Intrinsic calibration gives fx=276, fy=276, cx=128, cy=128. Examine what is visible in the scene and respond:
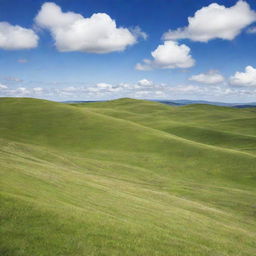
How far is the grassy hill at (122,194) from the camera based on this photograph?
16.8m

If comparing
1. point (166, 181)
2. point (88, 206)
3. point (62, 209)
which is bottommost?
point (166, 181)

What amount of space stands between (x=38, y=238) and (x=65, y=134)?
269ft

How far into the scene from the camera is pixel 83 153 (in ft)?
255

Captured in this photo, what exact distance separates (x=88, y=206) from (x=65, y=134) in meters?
72.2

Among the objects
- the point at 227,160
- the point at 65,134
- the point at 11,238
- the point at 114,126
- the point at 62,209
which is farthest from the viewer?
the point at 114,126

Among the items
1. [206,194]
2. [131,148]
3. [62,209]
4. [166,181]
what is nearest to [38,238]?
[62,209]

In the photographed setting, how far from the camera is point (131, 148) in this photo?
84.6 m

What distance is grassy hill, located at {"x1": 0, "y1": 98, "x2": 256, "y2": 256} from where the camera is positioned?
55.2ft

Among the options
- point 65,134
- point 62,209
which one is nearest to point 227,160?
point 65,134

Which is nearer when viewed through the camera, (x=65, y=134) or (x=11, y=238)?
(x=11, y=238)

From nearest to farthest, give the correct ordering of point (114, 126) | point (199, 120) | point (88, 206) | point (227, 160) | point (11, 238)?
point (11, 238)
point (88, 206)
point (227, 160)
point (114, 126)
point (199, 120)

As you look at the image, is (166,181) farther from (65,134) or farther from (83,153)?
(65,134)

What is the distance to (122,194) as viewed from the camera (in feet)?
113

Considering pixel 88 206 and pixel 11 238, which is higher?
pixel 11 238
